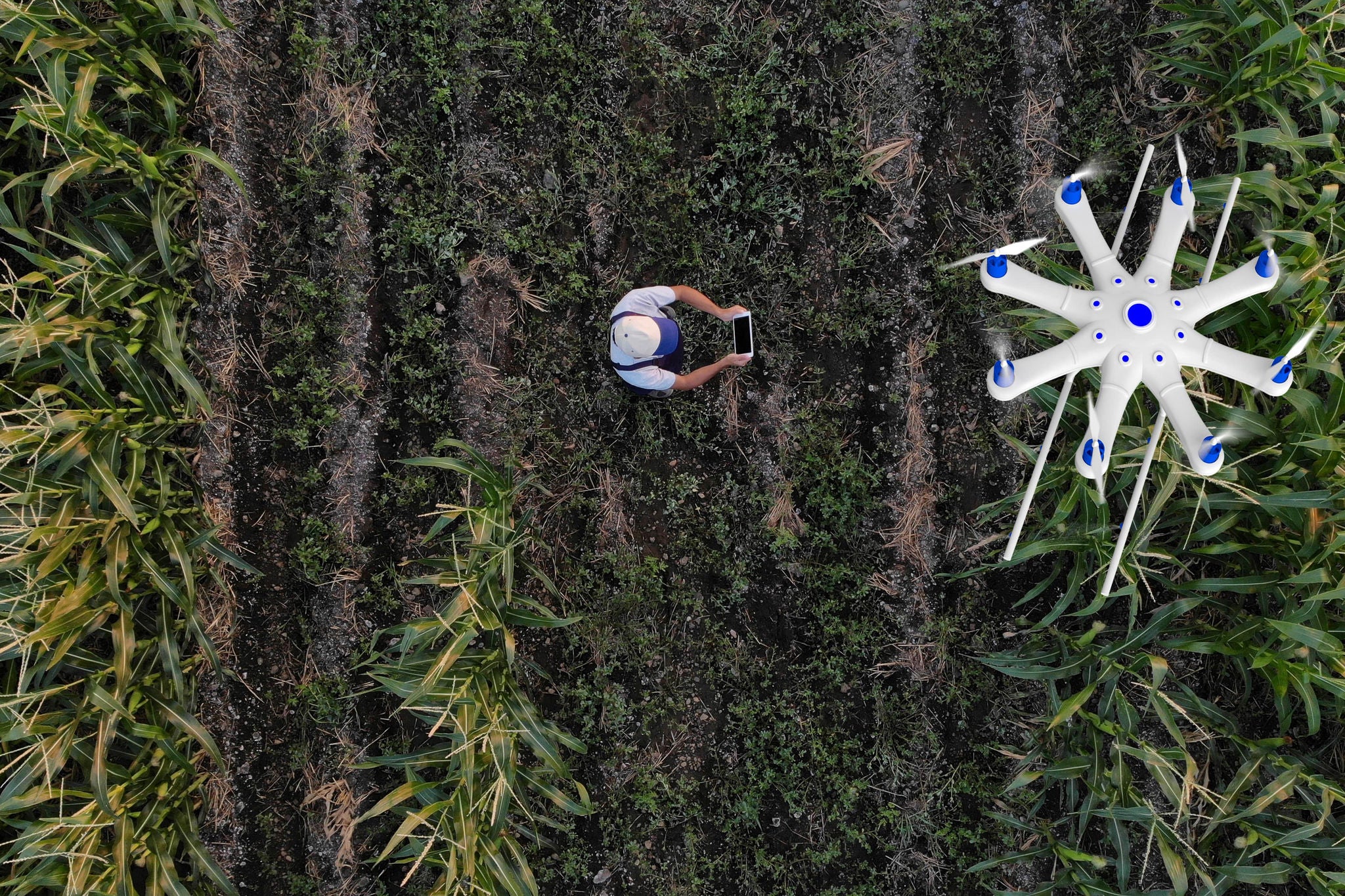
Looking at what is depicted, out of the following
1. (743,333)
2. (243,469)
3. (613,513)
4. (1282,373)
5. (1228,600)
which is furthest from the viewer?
(613,513)

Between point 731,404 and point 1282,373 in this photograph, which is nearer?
point 1282,373

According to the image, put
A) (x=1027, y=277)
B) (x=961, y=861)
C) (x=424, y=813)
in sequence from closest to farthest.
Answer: (x=1027, y=277)
(x=424, y=813)
(x=961, y=861)

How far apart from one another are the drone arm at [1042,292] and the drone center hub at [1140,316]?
11 cm

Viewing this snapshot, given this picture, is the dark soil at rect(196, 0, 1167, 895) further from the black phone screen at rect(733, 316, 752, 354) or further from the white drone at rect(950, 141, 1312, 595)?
the white drone at rect(950, 141, 1312, 595)

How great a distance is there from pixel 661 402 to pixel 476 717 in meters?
1.64

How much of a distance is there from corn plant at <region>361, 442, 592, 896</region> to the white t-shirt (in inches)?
26.7

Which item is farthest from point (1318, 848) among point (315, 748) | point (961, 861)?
point (315, 748)

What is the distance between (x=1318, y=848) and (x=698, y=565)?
275 cm

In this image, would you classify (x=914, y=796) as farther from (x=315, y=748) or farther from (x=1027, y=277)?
(x=315, y=748)

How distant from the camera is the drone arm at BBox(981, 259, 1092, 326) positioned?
2.10m

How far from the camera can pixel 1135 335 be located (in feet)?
6.86

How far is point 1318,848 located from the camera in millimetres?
2793

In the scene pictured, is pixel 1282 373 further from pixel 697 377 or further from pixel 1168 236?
pixel 697 377

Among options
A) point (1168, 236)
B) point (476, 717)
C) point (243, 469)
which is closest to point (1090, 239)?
point (1168, 236)
